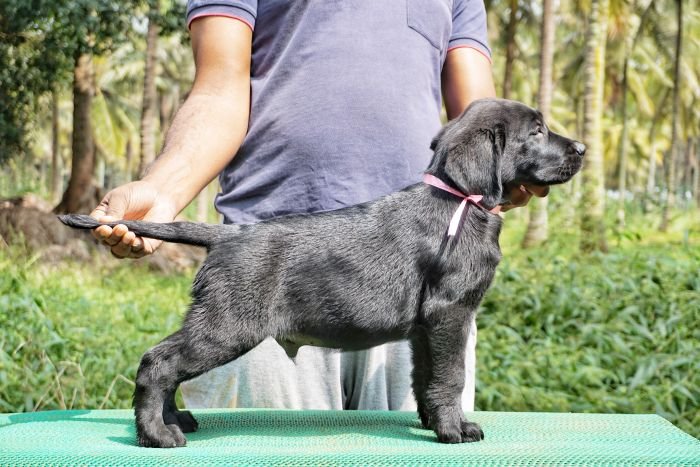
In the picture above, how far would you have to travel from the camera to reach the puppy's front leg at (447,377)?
235cm

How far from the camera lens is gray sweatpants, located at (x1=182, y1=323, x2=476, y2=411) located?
3.05 m

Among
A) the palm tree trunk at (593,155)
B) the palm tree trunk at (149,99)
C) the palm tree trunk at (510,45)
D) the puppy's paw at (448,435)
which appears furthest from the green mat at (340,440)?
the palm tree trunk at (510,45)

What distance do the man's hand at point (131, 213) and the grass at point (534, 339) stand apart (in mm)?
3586

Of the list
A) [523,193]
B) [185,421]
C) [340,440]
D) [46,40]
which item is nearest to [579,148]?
[523,193]

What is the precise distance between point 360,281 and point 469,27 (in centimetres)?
139

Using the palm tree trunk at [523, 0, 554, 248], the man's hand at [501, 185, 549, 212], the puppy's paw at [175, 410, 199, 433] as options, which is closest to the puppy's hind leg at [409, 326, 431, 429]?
the man's hand at [501, 185, 549, 212]

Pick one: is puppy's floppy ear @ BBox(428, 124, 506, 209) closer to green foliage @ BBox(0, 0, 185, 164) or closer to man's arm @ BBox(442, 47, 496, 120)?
man's arm @ BBox(442, 47, 496, 120)

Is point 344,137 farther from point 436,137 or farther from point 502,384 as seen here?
point 502,384

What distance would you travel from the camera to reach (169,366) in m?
2.24

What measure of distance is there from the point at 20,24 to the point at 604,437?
12.4m

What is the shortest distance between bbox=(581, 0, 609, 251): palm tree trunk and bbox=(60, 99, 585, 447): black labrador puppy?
10490 millimetres

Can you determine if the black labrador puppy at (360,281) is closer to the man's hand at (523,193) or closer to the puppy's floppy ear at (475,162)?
the puppy's floppy ear at (475,162)

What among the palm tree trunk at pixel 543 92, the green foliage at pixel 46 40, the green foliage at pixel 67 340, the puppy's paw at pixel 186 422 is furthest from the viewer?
the palm tree trunk at pixel 543 92

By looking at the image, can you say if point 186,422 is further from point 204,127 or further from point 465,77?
point 465,77
